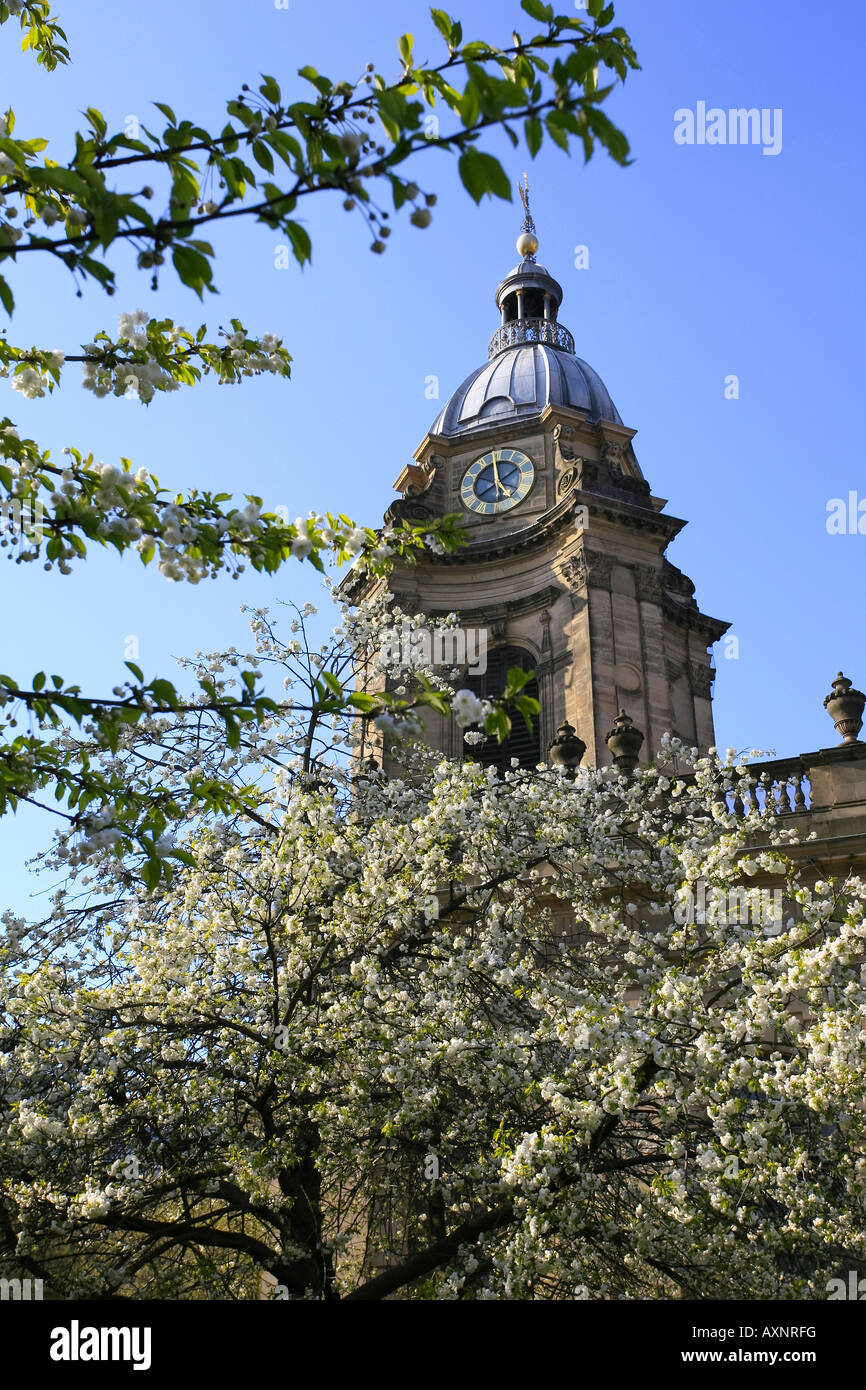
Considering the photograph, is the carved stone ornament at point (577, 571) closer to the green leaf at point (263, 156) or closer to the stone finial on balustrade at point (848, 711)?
the stone finial on balustrade at point (848, 711)

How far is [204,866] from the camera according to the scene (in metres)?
13.7

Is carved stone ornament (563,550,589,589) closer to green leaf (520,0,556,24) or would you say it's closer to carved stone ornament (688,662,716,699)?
carved stone ornament (688,662,716,699)

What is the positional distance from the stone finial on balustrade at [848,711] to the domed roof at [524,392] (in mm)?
20109

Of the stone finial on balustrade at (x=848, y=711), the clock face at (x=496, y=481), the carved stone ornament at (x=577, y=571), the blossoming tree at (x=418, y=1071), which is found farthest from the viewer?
the clock face at (x=496, y=481)

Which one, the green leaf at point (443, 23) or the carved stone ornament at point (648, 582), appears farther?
the carved stone ornament at point (648, 582)

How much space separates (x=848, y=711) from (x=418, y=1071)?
12568 mm

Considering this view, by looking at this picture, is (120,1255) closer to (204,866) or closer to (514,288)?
(204,866)

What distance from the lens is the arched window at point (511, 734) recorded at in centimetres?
3016

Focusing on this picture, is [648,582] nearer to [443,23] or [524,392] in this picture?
[524,392]

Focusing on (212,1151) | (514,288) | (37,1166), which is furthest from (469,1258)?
(514,288)

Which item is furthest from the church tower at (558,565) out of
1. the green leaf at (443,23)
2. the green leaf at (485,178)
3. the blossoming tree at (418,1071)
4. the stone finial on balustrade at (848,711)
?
the green leaf at (485,178)

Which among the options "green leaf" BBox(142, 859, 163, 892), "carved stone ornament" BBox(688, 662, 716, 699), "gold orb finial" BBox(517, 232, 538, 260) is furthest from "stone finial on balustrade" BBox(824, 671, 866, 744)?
"gold orb finial" BBox(517, 232, 538, 260)

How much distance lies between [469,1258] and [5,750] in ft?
20.8
